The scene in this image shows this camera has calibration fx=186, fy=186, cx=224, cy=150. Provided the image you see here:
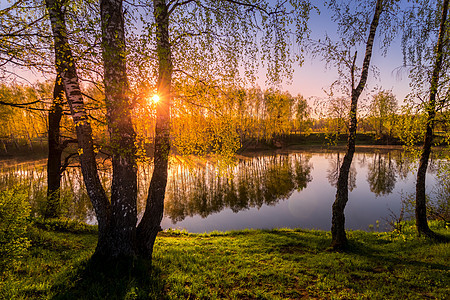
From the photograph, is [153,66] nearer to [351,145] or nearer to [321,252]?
[351,145]

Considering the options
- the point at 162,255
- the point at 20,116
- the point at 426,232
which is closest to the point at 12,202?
the point at 162,255

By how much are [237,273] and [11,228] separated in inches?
236

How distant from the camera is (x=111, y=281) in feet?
15.4

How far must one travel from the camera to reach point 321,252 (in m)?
8.11

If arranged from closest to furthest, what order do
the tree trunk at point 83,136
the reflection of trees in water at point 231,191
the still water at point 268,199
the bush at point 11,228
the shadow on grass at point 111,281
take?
the bush at point 11,228
the shadow on grass at point 111,281
the tree trunk at point 83,136
the still water at point 268,199
the reflection of trees in water at point 231,191

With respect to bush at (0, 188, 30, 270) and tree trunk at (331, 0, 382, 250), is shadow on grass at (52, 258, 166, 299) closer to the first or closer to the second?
bush at (0, 188, 30, 270)

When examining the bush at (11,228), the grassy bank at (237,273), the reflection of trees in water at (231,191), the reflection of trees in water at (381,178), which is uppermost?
the bush at (11,228)

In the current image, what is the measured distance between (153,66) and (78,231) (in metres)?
9.47

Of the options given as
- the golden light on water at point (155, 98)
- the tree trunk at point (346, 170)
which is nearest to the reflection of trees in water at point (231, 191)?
the tree trunk at point (346, 170)

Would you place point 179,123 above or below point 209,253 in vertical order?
above

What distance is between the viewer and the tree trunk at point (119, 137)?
4.84 m

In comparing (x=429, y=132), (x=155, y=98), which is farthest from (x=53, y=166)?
(x=429, y=132)

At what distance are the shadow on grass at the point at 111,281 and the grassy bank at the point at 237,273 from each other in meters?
0.02

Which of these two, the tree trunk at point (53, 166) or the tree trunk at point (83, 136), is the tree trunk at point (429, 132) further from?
the tree trunk at point (53, 166)
